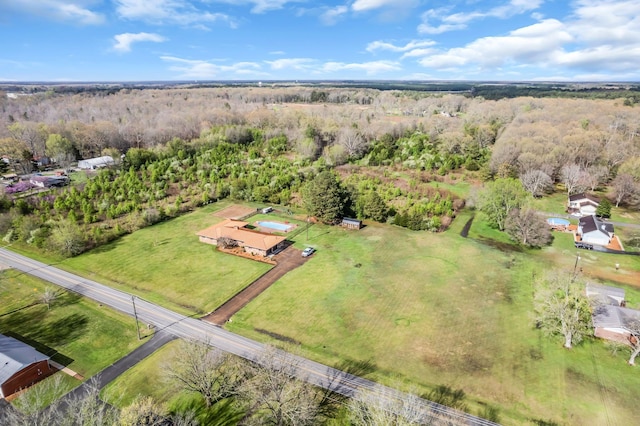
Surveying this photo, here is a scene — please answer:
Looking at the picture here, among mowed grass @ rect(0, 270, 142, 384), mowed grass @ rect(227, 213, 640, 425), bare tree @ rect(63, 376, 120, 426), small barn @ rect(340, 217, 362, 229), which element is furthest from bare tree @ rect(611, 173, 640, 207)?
bare tree @ rect(63, 376, 120, 426)

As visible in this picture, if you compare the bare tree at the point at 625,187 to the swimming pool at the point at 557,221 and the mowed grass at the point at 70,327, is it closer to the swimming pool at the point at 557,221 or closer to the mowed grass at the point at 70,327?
the swimming pool at the point at 557,221

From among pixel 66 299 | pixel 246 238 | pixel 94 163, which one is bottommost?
pixel 66 299

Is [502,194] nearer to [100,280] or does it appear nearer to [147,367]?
[147,367]

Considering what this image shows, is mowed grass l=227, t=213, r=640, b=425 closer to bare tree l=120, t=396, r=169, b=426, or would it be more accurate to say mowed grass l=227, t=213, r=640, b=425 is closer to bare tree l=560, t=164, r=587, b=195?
bare tree l=120, t=396, r=169, b=426

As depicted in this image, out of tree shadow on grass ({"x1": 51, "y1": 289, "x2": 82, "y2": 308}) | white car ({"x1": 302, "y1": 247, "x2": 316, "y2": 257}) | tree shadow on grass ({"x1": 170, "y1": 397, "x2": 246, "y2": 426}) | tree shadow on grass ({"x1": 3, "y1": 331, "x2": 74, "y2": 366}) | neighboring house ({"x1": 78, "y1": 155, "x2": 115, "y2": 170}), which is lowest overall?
tree shadow on grass ({"x1": 170, "y1": 397, "x2": 246, "y2": 426})

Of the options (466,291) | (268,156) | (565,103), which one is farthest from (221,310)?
(565,103)

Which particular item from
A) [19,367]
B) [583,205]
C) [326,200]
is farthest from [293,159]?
[19,367]

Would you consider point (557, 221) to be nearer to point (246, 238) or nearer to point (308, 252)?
point (308, 252)
